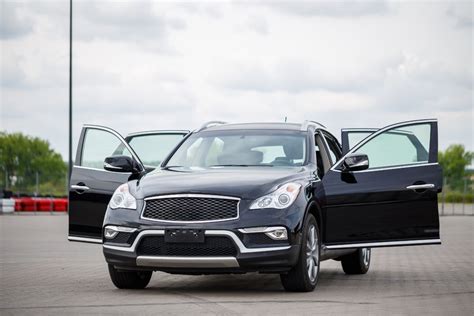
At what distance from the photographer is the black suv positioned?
32.2ft

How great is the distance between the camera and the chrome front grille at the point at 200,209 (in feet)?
32.2

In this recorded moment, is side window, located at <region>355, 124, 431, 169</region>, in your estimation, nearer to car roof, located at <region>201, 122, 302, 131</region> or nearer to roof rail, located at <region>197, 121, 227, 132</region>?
car roof, located at <region>201, 122, 302, 131</region>

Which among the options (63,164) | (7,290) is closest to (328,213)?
(7,290)

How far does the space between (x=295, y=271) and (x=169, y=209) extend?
4.54 feet

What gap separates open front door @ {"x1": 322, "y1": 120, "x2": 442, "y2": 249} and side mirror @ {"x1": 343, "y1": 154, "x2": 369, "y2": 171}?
69mm

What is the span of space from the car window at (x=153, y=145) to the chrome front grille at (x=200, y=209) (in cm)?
290

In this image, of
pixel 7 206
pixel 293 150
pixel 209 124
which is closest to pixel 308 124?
pixel 293 150

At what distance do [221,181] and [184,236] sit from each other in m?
0.73

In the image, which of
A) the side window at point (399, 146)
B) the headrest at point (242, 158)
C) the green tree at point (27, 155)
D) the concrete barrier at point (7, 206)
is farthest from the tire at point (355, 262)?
the green tree at point (27, 155)

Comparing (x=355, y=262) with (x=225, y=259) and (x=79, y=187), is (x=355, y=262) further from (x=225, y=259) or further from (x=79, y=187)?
(x=225, y=259)

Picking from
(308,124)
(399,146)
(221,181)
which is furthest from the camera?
(308,124)

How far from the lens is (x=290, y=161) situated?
11.3 metres

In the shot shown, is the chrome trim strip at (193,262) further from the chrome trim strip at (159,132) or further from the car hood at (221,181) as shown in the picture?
the chrome trim strip at (159,132)

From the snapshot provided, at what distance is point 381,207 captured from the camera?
36.5 ft
